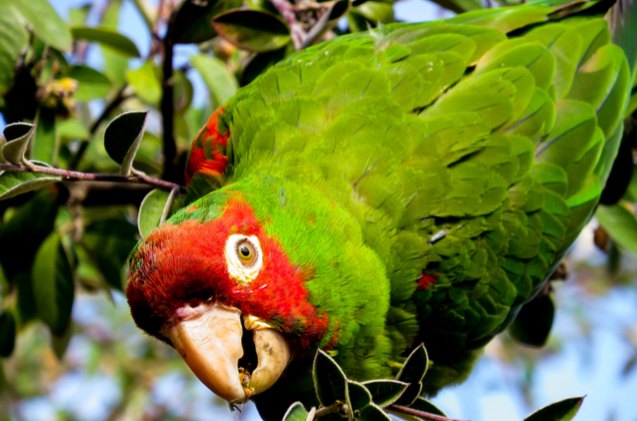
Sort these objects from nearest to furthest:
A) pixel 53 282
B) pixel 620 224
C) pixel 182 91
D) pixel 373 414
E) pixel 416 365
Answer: pixel 373 414 → pixel 416 365 → pixel 53 282 → pixel 620 224 → pixel 182 91

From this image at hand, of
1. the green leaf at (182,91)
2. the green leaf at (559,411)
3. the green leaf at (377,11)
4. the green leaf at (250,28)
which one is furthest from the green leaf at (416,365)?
the green leaf at (182,91)

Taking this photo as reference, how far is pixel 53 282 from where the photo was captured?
227cm

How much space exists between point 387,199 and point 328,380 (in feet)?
2.24

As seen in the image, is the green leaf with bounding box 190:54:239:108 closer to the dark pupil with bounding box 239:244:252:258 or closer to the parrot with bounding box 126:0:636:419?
the parrot with bounding box 126:0:636:419

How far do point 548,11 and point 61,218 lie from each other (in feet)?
5.04

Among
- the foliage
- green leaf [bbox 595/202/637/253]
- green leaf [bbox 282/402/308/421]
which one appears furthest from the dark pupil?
green leaf [bbox 595/202/637/253]

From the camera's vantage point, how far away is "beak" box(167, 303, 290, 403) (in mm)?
1582

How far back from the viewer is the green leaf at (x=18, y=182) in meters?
1.54

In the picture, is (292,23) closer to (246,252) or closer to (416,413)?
(246,252)

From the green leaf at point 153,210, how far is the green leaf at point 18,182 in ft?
0.76


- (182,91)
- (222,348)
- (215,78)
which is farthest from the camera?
(182,91)

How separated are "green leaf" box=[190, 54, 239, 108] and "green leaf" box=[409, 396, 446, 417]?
3.77 feet

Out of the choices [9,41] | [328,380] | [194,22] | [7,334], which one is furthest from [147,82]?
[328,380]

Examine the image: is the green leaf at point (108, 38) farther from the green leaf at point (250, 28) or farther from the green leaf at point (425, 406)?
the green leaf at point (425, 406)
